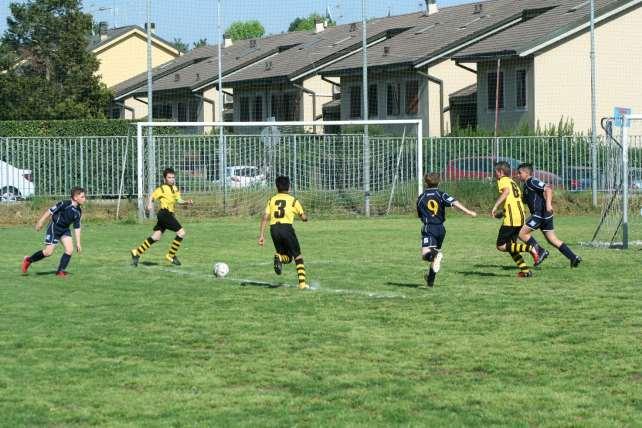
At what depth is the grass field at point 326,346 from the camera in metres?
8.80

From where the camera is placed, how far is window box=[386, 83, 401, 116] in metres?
51.8

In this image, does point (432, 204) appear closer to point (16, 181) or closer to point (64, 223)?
point (64, 223)

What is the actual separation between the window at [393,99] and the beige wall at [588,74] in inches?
325

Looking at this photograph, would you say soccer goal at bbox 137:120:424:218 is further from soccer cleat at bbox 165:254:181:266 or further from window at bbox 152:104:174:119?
window at bbox 152:104:174:119

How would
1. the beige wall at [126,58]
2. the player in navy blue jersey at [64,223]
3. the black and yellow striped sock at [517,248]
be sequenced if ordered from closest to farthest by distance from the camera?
the black and yellow striped sock at [517,248] < the player in navy blue jersey at [64,223] < the beige wall at [126,58]

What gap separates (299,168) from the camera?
118 feet

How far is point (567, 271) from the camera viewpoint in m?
18.4

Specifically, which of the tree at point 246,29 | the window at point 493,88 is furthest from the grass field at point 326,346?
the tree at point 246,29

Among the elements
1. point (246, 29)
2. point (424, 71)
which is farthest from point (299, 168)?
point (246, 29)

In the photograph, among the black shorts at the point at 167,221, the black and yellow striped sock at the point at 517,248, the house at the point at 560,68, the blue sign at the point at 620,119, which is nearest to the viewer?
the black and yellow striped sock at the point at 517,248

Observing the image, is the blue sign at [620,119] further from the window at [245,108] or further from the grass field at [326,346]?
the window at [245,108]

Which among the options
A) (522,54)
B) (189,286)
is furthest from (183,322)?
(522,54)

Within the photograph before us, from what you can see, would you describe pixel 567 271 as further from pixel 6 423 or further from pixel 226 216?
pixel 226 216

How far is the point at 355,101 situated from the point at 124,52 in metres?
30.8
